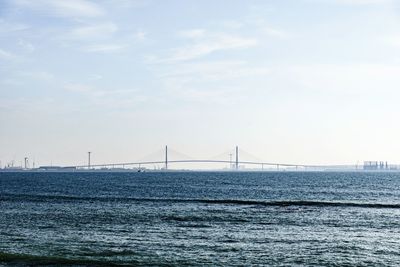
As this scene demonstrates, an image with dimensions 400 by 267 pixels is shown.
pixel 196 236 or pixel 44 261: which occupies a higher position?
pixel 196 236

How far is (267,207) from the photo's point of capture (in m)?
80.4

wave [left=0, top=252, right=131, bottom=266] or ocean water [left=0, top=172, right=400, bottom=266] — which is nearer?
wave [left=0, top=252, right=131, bottom=266]

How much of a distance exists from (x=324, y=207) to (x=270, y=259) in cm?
4507

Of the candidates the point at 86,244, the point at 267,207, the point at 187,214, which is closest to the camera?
the point at 86,244

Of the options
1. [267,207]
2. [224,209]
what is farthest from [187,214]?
[267,207]

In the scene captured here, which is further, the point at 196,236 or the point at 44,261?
the point at 196,236

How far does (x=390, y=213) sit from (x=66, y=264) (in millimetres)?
47137

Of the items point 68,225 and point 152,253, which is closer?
point 152,253

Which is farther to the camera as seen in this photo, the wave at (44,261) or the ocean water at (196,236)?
the ocean water at (196,236)

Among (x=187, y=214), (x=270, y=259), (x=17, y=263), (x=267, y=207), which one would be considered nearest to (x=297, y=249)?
(x=270, y=259)

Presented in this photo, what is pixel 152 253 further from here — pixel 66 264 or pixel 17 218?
pixel 17 218

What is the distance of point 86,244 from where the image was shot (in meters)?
43.4

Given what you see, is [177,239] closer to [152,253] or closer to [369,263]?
[152,253]

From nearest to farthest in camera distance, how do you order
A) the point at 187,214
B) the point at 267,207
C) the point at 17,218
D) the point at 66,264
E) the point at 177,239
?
the point at 66,264, the point at 177,239, the point at 17,218, the point at 187,214, the point at 267,207
